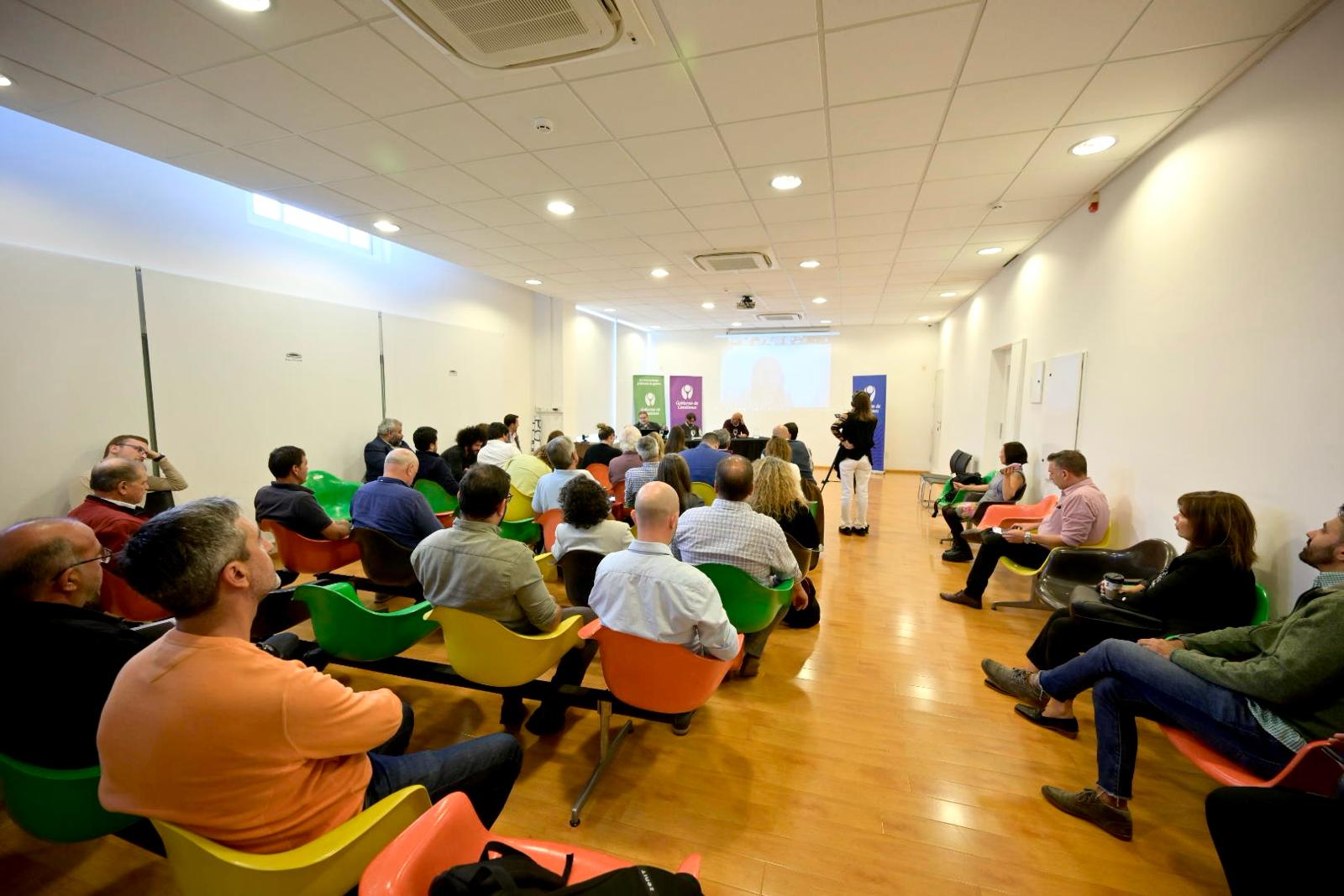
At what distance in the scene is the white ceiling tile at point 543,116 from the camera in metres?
2.67

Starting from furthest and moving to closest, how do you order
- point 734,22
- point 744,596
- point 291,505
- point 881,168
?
point 881,168, point 291,505, point 744,596, point 734,22

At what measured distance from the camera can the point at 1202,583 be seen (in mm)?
2168

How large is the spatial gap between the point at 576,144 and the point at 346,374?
4.19 m

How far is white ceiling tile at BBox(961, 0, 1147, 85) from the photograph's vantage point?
201 centimetres

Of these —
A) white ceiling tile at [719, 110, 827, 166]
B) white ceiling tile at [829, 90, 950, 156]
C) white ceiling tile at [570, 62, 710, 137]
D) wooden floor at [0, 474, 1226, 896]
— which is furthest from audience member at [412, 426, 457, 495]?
white ceiling tile at [829, 90, 950, 156]

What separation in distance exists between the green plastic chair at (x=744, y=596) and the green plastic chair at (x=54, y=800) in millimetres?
2048

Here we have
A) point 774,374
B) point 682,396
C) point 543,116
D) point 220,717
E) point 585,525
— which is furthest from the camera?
point 682,396

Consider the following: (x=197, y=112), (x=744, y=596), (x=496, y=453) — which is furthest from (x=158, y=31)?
(x=744, y=596)

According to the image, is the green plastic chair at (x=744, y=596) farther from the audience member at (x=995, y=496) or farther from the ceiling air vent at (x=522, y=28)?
the audience member at (x=995, y=496)

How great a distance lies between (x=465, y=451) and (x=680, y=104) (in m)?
3.97

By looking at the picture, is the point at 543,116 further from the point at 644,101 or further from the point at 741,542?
the point at 741,542

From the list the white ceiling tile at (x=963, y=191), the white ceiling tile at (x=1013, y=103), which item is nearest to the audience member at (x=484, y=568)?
the white ceiling tile at (x=1013, y=103)

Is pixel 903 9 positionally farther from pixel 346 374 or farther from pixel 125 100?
pixel 346 374

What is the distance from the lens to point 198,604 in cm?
103
